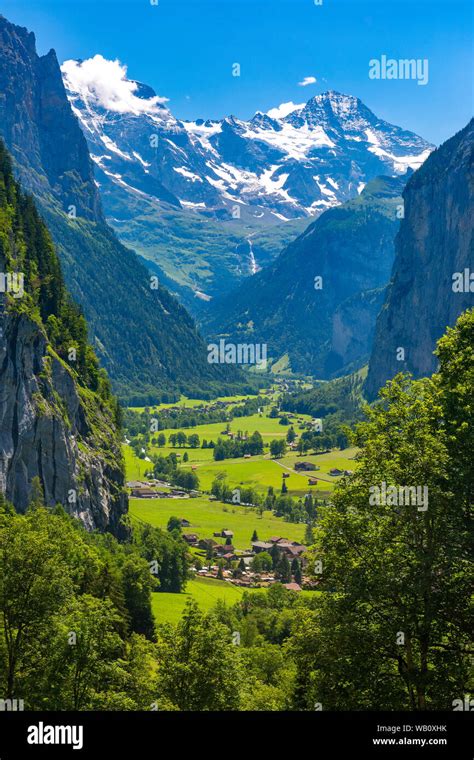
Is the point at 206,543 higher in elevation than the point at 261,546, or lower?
higher

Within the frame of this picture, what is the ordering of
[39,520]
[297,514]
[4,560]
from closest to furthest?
[4,560] → [39,520] → [297,514]

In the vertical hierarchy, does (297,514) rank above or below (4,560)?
below

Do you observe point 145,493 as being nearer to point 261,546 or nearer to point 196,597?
point 261,546

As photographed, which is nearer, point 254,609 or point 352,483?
point 352,483

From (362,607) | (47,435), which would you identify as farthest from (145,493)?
(362,607)
